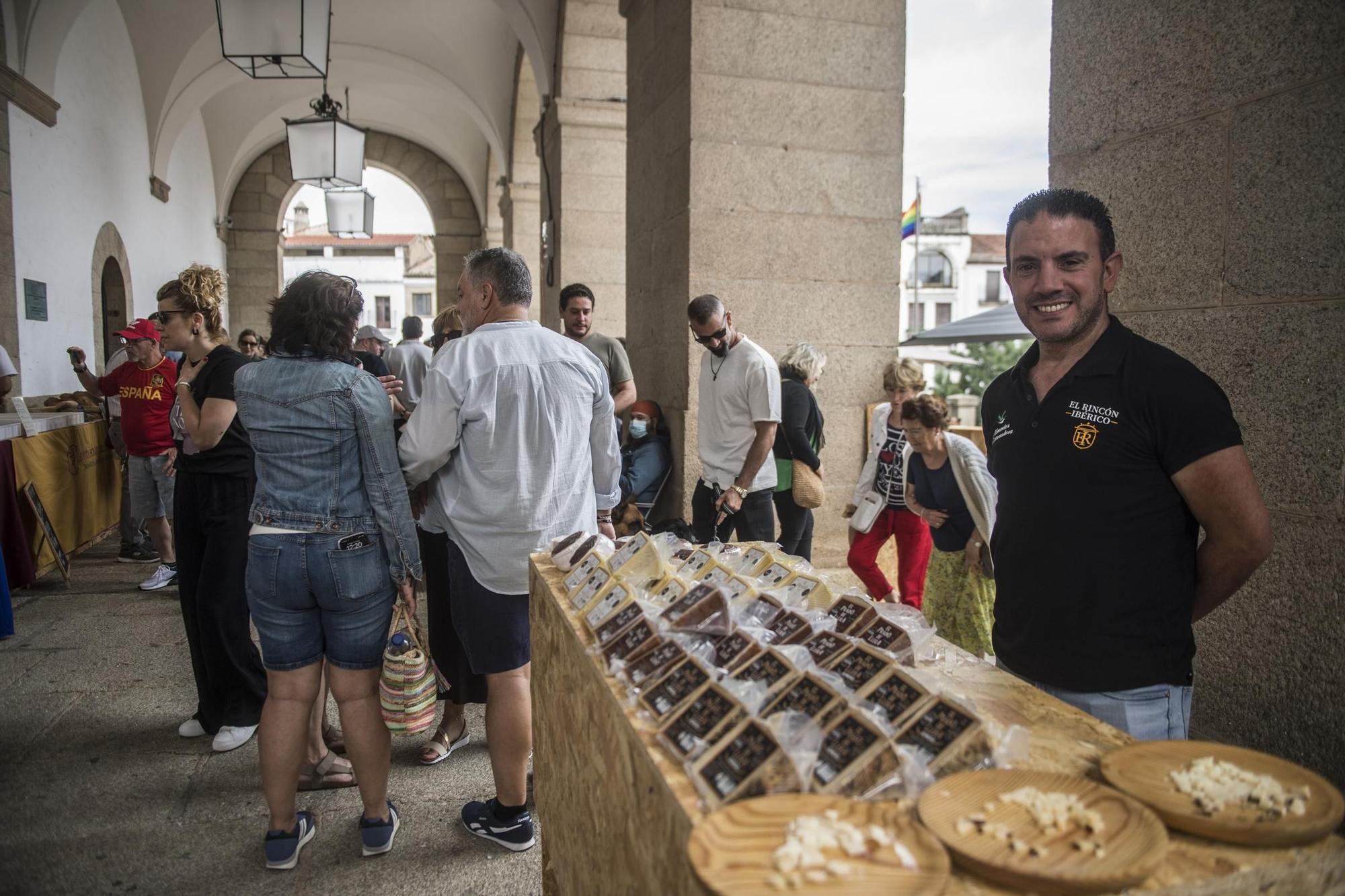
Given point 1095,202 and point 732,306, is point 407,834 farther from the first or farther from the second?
point 732,306

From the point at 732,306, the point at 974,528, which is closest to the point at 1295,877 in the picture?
the point at 974,528

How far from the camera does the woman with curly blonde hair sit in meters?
3.02

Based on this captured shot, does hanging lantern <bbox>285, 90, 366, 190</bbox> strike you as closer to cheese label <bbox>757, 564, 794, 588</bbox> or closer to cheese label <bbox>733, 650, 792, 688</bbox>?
cheese label <bbox>757, 564, 794, 588</bbox>

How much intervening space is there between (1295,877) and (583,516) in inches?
85.3

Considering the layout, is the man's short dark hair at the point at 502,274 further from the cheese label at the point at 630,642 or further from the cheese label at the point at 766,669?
the cheese label at the point at 766,669

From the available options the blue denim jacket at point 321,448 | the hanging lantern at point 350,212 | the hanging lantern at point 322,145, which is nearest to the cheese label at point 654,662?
the blue denim jacket at point 321,448

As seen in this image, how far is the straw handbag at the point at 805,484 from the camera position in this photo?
4656mm

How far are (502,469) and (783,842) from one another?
1816 millimetres

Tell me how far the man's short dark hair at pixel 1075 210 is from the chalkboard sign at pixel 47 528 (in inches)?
245

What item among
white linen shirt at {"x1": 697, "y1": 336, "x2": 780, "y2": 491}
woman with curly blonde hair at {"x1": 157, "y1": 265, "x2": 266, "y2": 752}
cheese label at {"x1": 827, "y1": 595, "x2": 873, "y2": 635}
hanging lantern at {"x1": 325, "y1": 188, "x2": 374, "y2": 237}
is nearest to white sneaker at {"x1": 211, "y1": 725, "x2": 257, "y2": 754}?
woman with curly blonde hair at {"x1": 157, "y1": 265, "x2": 266, "y2": 752}

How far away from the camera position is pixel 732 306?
5266 mm

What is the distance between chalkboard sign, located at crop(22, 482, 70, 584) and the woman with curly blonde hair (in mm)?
2912

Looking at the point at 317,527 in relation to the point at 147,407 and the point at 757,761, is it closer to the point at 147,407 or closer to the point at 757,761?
the point at 757,761

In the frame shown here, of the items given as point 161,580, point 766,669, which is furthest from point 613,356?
point 766,669
